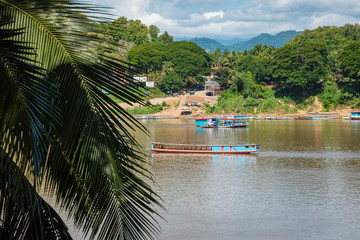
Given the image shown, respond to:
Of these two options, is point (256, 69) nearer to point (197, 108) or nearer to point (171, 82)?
point (197, 108)

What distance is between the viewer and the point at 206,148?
38.9 metres

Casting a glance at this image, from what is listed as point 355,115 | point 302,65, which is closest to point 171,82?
point 302,65

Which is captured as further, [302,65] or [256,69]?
[256,69]

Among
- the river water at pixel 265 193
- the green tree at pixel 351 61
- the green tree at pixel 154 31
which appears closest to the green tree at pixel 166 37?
the green tree at pixel 154 31

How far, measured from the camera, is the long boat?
125ft

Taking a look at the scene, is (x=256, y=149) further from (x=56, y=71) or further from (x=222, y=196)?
(x=56, y=71)

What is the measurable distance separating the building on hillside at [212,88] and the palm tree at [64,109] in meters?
85.8

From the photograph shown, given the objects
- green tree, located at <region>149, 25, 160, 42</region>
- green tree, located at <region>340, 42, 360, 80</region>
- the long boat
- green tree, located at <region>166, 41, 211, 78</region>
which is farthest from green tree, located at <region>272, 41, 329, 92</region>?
green tree, located at <region>149, 25, 160, 42</region>

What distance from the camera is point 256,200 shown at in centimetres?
2303

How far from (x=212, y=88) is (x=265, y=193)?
6632 centimetres

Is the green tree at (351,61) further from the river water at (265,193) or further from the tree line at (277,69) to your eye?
the river water at (265,193)

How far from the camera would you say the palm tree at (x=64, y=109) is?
127 inches

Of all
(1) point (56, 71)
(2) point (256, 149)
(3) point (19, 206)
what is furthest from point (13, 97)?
(2) point (256, 149)

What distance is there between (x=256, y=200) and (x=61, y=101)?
20.6 meters
